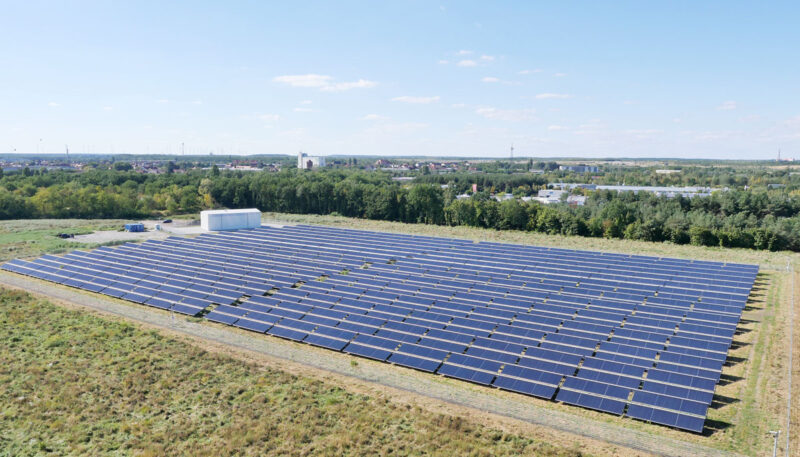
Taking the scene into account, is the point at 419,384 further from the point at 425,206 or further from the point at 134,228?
the point at 134,228

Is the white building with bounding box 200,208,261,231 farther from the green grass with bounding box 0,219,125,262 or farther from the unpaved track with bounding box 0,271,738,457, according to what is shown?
the unpaved track with bounding box 0,271,738,457

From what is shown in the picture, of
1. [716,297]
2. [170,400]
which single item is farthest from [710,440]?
[170,400]

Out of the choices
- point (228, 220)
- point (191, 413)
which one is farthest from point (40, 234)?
point (191, 413)

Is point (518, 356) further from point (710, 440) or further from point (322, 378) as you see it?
point (322, 378)

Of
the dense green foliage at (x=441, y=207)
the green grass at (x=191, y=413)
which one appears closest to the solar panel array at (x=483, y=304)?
the green grass at (x=191, y=413)

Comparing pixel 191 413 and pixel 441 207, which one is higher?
pixel 441 207

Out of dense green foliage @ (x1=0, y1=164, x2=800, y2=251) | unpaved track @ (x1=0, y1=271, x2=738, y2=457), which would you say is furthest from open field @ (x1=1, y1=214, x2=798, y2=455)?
dense green foliage @ (x1=0, y1=164, x2=800, y2=251)
